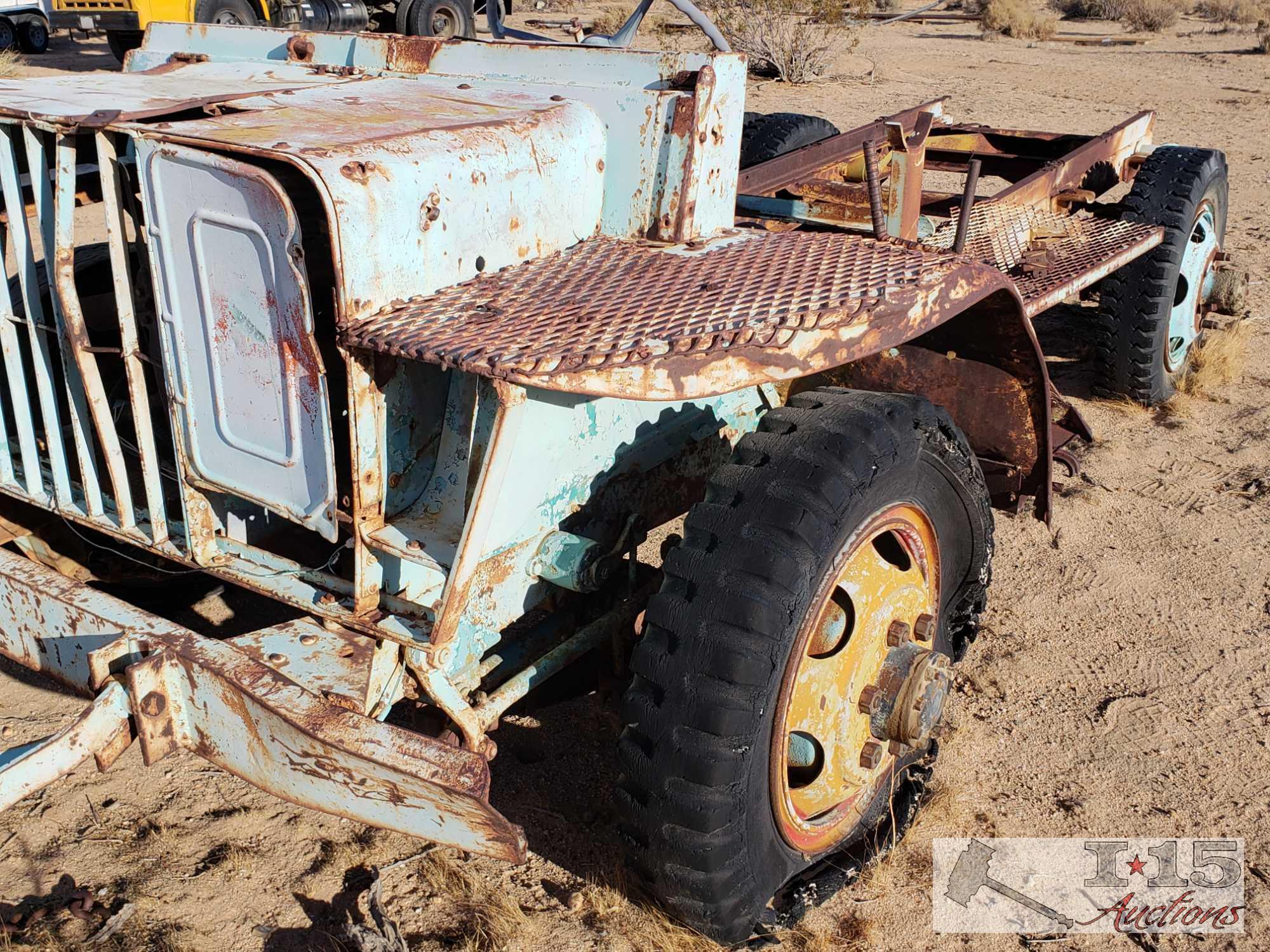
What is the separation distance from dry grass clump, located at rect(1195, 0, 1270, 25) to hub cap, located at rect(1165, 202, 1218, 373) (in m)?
19.2

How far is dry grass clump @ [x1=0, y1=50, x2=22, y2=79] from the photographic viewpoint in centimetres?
1316

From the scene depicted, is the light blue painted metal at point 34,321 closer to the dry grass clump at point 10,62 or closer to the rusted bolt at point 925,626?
the rusted bolt at point 925,626

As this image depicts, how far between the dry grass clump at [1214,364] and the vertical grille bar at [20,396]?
4846 mm

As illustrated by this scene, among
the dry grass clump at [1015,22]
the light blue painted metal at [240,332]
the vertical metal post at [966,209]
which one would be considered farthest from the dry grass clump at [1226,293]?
the dry grass clump at [1015,22]

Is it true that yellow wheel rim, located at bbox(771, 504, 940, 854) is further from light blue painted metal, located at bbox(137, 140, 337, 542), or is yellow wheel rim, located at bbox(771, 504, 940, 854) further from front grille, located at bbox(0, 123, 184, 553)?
front grille, located at bbox(0, 123, 184, 553)

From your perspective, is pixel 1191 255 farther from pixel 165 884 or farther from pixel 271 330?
pixel 165 884

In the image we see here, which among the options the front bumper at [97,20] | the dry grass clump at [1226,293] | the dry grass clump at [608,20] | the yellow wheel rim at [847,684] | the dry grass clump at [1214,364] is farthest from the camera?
the dry grass clump at [608,20]

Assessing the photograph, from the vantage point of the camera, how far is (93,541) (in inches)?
128

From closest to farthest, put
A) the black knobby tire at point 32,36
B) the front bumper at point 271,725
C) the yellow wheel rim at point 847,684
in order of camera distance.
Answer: the front bumper at point 271,725 → the yellow wheel rim at point 847,684 → the black knobby tire at point 32,36

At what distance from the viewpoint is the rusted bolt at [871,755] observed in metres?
2.62

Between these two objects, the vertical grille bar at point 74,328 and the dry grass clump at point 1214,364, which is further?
the dry grass clump at point 1214,364

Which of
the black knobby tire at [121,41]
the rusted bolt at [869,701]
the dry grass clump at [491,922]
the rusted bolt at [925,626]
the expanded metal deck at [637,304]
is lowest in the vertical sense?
the dry grass clump at [491,922]

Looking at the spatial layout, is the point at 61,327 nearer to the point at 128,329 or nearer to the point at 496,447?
the point at 128,329

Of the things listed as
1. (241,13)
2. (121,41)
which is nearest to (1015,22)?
(241,13)
